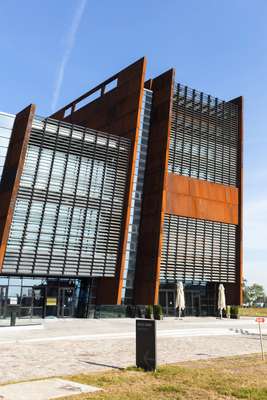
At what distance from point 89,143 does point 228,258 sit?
16120 mm

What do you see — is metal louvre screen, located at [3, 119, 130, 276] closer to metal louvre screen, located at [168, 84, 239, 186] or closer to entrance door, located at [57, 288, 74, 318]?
entrance door, located at [57, 288, 74, 318]

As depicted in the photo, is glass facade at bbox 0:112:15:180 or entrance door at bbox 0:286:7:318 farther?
glass facade at bbox 0:112:15:180

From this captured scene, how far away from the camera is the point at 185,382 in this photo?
28.4 feet

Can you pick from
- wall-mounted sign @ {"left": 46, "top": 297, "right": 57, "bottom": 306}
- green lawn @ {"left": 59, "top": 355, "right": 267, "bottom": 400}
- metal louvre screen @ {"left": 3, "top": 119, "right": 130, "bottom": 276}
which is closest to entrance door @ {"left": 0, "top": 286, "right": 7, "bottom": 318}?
metal louvre screen @ {"left": 3, "top": 119, "right": 130, "bottom": 276}

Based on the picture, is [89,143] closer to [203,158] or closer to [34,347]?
[203,158]

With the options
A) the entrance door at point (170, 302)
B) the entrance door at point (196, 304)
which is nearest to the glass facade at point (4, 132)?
the entrance door at point (170, 302)

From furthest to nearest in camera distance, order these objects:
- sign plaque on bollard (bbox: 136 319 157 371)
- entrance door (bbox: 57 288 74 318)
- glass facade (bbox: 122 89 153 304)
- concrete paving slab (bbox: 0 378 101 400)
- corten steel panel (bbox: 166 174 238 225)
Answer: corten steel panel (bbox: 166 174 238 225)
glass facade (bbox: 122 89 153 304)
entrance door (bbox: 57 288 74 318)
sign plaque on bollard (bbox: 136 319 157 371)
concrete paving slab (bbox: 0 378 101 400)

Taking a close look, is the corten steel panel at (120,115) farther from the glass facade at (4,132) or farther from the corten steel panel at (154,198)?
the glass facade at (4,132)

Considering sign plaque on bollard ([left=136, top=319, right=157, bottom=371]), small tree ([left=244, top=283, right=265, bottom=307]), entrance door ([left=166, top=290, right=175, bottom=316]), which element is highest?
small tree ([left=244, top=283, right=265, bottom=307])

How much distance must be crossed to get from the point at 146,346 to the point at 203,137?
27.8m

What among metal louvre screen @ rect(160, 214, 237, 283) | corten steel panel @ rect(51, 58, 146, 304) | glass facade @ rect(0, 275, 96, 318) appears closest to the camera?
glass facade @ rect(0, 275, 96, 318)

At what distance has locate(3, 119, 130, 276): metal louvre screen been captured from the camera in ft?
87.3

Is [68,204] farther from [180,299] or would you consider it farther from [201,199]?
[201,199]

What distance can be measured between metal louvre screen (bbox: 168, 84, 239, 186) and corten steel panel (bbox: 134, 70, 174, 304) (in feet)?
3.28
